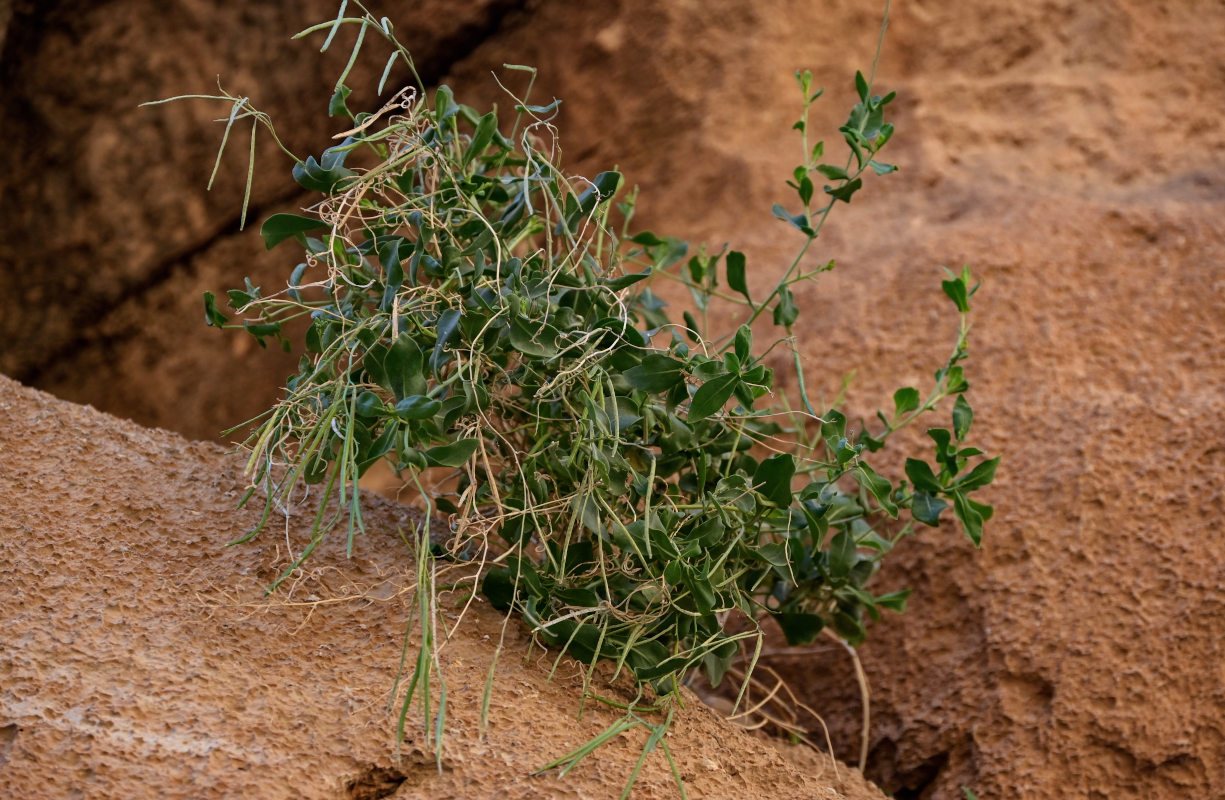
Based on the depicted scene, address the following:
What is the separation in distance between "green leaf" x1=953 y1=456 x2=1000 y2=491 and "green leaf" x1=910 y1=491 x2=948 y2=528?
0.10ft

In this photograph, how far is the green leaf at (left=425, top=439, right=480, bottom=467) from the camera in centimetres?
101

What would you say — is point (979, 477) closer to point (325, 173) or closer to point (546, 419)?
point (546, 419)

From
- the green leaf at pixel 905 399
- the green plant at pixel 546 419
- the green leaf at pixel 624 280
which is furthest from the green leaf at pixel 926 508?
the green leaf at pixel 624 280

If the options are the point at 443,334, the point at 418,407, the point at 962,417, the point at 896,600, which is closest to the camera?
the point at 418,407

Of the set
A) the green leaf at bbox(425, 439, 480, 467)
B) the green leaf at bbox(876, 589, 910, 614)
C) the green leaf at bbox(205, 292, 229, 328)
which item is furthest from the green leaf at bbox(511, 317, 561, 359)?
the green leaf at bbox(876, 589, 910, 614)

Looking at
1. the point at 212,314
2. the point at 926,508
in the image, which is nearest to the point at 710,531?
the point at 926,508

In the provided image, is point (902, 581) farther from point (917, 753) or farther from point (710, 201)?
point (710, 201)

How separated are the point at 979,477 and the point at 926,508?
72 mm

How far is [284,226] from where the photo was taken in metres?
1.14

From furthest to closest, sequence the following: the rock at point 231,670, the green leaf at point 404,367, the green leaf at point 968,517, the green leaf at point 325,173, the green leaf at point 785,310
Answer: the green leaf at point 785,310
the green leaf at point 968,517
the green leaf at point 325,173
the green leaf at point 404,367
the rock at point 231,670

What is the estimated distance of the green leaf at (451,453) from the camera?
1.01 m

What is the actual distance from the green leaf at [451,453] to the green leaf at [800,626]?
517 millimetres

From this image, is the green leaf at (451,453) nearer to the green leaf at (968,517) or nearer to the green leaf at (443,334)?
the green leaf at (443,334)

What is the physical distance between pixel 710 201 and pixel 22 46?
1.39 m
